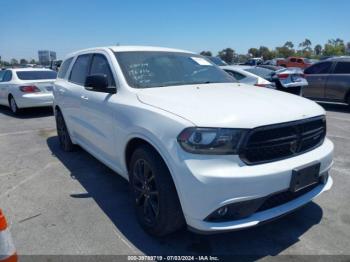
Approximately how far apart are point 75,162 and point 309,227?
375cm

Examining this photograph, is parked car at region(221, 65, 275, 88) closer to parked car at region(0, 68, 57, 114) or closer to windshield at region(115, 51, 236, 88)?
windshield at region(115, 51, 236, 88)

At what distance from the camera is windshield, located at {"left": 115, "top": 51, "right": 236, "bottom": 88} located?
352 centimetres

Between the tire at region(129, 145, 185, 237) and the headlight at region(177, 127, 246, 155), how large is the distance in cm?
42

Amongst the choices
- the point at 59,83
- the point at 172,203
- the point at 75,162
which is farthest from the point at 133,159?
the point at 59,83

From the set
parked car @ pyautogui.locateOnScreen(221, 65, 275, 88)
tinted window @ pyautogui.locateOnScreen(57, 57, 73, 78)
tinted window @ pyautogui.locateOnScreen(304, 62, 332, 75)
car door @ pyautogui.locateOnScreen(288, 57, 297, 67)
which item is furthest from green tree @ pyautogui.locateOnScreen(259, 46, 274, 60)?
tinted window @ pyautogui.locateOnScreen(57, 57, 73, 78)

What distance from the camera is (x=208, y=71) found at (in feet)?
13.8

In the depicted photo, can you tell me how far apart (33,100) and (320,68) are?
31.1 feet

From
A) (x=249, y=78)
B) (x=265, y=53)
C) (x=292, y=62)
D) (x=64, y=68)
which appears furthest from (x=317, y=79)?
(x=265, y=53)

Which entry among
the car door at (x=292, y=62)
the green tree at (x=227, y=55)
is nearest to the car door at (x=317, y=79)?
the car door at (x=292, y=62)

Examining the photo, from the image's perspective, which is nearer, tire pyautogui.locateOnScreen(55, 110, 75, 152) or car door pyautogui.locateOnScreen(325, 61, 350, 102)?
tire pyautogui.locateOnScreen(55, 110, 75, 152)

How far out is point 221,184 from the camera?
7.62ft

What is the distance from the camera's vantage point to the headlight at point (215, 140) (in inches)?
94.4

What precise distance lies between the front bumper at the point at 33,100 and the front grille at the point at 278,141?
28.1 ft

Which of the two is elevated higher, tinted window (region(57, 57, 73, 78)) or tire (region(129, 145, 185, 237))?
tinted window (region(57, 57, 73, 78))
